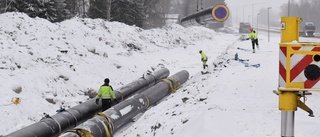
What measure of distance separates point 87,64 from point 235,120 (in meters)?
13.5

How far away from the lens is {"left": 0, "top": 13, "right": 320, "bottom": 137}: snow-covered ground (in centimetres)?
795

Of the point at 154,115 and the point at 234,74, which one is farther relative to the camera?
the point at 234,74

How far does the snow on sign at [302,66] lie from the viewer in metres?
4.00

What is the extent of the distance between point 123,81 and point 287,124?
658 inches

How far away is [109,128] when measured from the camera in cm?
1055

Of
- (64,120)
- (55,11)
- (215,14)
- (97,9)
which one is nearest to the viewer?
(64,120)

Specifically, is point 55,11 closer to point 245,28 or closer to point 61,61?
point 61,61

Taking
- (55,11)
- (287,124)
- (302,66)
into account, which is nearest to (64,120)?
(287,124)

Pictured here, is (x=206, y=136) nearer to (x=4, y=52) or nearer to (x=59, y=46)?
(x=4, y=52)

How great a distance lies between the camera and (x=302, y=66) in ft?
13.2

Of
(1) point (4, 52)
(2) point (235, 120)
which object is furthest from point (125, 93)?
(2) point (235, 120)

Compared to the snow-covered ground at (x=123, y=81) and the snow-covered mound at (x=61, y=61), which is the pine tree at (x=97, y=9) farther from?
the snow-covered mound at (x=61, y=61)

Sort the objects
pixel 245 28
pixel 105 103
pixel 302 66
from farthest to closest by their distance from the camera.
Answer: pixel 245 28 < pixel 105 103 < pixel 302 66

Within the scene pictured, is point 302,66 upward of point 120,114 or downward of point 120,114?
upward
